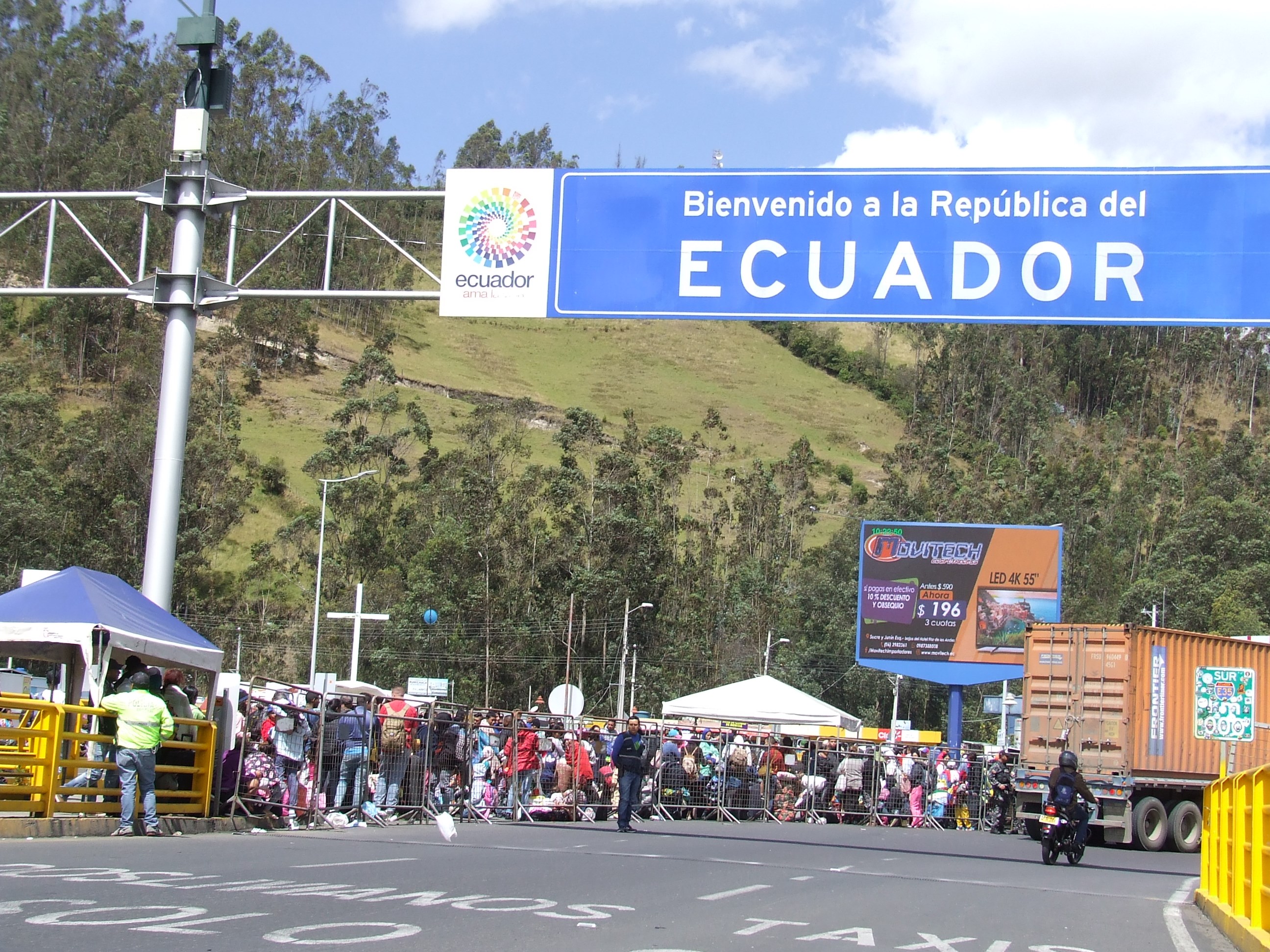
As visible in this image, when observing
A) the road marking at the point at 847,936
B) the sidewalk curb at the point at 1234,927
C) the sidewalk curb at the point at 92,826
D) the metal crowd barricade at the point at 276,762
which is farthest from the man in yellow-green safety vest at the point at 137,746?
the sidewalk curb at the point at 1234,927

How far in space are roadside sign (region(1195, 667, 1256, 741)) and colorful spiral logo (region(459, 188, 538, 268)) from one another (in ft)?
48.9

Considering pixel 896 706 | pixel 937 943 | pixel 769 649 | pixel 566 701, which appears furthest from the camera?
pixel 769 649

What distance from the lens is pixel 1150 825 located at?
75.2 ft

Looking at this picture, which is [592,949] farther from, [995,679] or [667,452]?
[667,452]

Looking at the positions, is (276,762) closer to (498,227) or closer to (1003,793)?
(498,227)

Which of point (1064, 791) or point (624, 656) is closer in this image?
point (1064, 791)

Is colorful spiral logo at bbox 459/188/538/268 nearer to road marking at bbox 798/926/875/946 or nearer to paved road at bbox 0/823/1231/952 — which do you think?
paved road at bbox 0/823/1231/952

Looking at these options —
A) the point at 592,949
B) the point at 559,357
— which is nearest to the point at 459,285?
the point at 592,949

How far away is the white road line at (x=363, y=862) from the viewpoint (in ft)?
36.4

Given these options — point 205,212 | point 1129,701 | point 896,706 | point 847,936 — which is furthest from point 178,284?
point 896,706

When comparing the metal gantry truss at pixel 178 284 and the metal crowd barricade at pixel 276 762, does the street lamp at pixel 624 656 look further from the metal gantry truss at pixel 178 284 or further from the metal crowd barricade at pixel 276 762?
the metal gantry truss at pixel 178 284

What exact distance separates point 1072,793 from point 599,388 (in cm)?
11348

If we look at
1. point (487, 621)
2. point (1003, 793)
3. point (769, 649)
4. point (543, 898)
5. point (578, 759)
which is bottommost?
point (1003, 793)

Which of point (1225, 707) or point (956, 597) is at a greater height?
point (956, 597)
